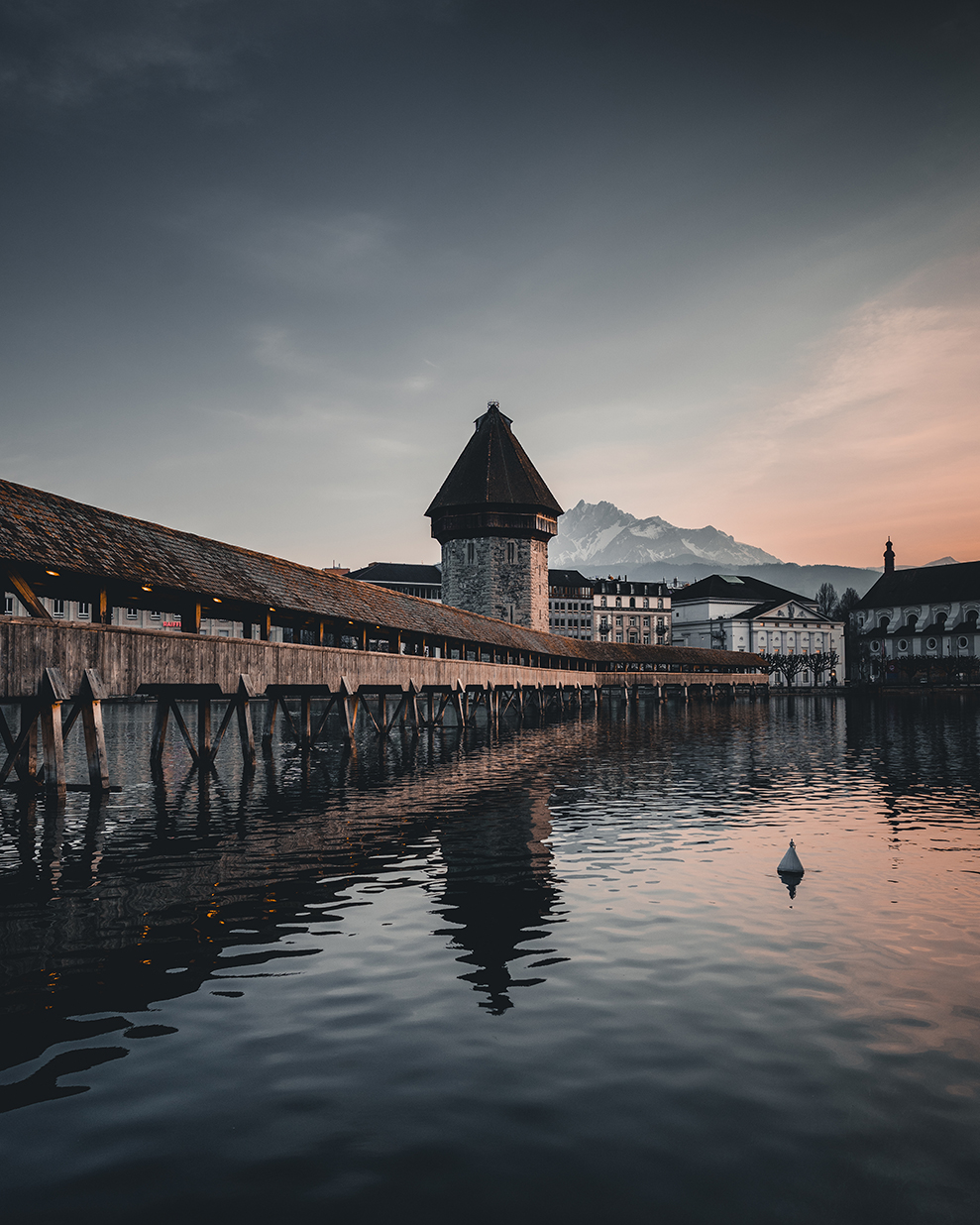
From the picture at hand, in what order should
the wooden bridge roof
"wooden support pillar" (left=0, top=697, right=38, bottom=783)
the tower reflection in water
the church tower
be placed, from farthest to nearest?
the church tower → "wooden support pillar" (left=0, top=697, right=38, bottom=783) → the wooden bridge roof → the tower reflection in water

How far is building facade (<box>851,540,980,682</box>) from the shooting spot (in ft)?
411

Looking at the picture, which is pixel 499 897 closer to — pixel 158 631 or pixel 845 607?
pixel 158 631

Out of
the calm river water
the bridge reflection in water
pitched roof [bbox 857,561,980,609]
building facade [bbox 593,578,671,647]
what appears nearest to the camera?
the calm river water

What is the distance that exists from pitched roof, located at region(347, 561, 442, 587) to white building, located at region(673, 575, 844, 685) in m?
42.9

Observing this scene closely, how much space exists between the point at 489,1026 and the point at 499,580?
6294cm

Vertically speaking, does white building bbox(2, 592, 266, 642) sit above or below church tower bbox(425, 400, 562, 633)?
below

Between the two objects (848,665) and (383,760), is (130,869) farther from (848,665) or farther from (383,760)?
(848,665)

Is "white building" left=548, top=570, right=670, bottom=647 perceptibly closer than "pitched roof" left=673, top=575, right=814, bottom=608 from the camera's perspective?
Yes

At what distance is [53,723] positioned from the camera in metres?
17.4

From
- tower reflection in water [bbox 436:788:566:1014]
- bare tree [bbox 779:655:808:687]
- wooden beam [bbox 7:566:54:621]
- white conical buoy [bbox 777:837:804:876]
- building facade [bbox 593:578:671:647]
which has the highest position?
building facade [bbox 593:578:671:647]

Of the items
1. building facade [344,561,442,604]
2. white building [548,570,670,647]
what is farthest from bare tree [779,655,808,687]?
building facade [344,561,442,604]

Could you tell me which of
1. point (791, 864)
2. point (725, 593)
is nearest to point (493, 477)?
point (791, 864)

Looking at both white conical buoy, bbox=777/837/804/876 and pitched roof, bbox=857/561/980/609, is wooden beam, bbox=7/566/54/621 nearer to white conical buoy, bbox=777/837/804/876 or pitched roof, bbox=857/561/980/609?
white conical buoy, bbox=777/837/804/876

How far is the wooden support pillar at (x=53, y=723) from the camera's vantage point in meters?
17.3
